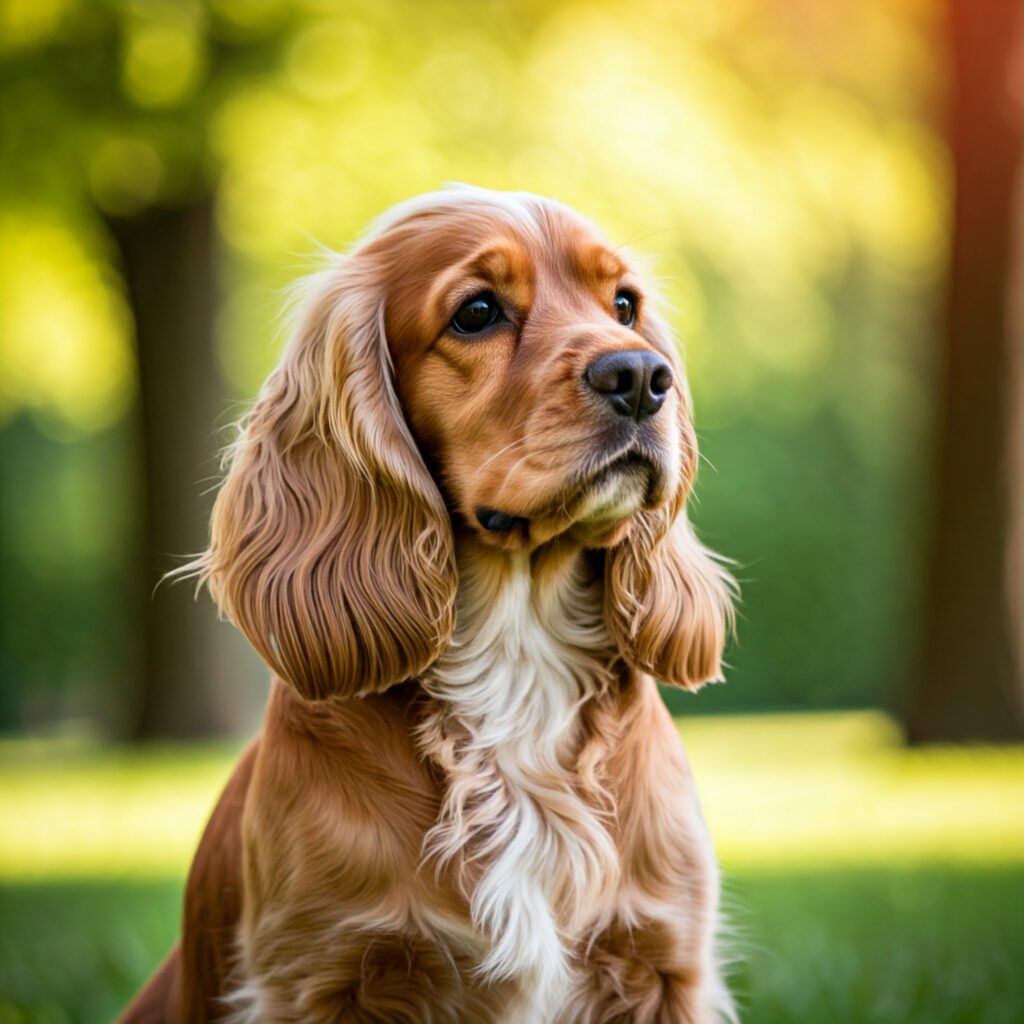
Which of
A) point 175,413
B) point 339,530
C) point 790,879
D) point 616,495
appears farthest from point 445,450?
point 175,413

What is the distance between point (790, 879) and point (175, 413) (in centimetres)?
584

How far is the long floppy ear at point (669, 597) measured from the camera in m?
3.01

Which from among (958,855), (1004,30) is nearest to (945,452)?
(1004,30)

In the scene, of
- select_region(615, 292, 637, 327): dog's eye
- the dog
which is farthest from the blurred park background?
select_region(615, 292, 637, 327): dog's eye

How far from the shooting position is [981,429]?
29.8 ft

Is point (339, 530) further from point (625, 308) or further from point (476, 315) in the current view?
point (625, 308)

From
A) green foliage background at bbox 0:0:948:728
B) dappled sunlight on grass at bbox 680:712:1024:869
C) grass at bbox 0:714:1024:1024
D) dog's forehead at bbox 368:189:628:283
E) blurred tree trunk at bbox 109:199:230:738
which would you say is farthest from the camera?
blurred tree trunk at bbox 109:199:230:738

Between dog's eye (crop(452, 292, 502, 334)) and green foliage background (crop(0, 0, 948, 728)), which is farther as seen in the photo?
green foliage background (crop(0, 0, 948, 728))

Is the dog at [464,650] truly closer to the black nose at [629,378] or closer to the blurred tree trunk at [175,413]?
the black nose at [629,378]

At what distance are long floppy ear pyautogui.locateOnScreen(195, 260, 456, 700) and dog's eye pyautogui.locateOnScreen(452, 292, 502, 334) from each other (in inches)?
7.6

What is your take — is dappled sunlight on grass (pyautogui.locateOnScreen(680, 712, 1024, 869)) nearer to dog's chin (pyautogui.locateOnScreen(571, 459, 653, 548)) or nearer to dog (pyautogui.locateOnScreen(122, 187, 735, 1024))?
dog (pyautogui.locateOnScreen(122, 187, 735, 1024))

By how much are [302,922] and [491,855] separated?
378 mm

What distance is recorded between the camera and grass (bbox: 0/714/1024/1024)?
3.98 metres

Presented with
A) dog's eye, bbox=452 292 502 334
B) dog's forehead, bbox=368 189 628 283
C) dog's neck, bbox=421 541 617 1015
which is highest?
dog's forehead, bbox=368 189 628 283
